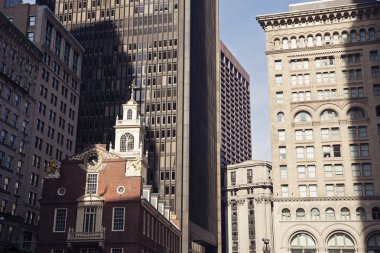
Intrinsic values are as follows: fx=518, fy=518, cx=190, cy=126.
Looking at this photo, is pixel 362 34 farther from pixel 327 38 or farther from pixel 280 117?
pixel 280 117

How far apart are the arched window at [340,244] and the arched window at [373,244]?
2.16m

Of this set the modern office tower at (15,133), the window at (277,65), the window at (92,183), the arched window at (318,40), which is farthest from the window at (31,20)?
the arched window at (318,40)

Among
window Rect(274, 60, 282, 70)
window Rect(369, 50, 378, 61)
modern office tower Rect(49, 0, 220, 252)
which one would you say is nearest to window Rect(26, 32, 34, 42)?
modern office tower Rect(49, 0, 220, 252)

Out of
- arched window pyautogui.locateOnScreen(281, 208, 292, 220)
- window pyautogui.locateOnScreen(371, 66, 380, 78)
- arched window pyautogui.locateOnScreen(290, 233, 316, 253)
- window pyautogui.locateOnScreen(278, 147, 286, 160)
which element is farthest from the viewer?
window pyautogui.locateOnScreen(371, 66, 380, 78)

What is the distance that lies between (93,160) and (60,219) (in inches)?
351

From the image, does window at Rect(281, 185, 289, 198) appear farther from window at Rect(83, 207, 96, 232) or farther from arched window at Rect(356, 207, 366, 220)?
window at Rect(83, 207, 96, 232)

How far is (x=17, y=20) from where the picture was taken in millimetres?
102750

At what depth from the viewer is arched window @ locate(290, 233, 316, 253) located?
75750 mm

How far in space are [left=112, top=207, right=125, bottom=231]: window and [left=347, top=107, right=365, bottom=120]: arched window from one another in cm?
3850

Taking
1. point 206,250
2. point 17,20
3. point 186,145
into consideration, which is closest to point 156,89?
point 186,145

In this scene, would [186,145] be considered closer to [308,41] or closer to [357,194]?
[308,41]

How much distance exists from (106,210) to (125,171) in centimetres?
572

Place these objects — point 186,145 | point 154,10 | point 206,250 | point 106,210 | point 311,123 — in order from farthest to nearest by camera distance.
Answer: point 206,250 < point 154,10 < point 186,145 < point 311,123 < point 106,210

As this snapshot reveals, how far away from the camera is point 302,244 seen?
7619 centimetres
